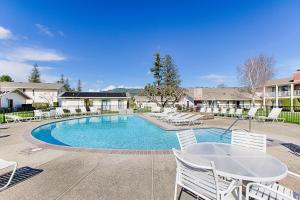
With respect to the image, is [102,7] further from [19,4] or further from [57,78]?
[57,78]

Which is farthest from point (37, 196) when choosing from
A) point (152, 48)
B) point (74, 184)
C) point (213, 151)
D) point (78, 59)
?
point (152, 48)

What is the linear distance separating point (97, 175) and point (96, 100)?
2865 cm

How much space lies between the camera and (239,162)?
9.46 ft

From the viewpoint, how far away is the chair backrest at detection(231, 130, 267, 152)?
3.90m

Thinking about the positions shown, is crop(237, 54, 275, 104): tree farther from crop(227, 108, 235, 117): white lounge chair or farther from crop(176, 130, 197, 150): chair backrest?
crop(176, 130, 197, 150): chair backrest

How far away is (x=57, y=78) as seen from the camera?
2928 inches

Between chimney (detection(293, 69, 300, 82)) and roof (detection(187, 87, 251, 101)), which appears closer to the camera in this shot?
chimney (detection(293, 69, 300, 82))

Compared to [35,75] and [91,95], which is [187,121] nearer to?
[91,95]

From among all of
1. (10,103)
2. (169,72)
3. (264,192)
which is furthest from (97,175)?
(169,72)

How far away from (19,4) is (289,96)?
38.8 metres

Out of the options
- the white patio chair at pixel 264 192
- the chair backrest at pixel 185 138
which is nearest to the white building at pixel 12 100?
the chair backrest at pixel 185 138

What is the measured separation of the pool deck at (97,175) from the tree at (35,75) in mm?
70429

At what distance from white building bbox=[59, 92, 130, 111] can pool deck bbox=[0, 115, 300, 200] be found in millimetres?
25071

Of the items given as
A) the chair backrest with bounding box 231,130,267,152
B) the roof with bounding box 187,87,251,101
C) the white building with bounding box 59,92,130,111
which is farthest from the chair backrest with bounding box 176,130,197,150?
the roof with bounding box 187,87,251,101
